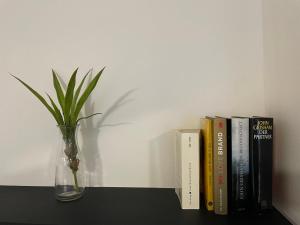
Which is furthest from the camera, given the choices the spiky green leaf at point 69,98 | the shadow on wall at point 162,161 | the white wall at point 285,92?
the shadow on wall at point 162,161

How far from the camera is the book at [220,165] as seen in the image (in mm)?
746

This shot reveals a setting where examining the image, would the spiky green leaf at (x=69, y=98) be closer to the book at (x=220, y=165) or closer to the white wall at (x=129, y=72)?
the white wall at (x=129, y=72)

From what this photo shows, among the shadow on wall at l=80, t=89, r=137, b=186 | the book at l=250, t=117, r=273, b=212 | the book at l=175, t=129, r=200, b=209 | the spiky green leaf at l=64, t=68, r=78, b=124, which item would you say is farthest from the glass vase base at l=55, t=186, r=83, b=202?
the book at l=250, t=117, r=273, b=212

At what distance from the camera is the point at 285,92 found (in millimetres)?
760

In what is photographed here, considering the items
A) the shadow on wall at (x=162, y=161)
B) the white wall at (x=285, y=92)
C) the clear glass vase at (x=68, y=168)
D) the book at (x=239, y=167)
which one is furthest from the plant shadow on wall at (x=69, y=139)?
the white wall at (x=285, y=92)

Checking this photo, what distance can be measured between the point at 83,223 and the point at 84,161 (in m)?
0.34

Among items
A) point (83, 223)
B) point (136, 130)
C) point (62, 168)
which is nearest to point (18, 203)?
point (62, 168)

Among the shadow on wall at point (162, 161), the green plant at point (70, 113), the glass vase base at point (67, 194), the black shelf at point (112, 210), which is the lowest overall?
the black shelf at point (112, 210)

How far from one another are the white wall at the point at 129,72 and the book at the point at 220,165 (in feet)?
0.75

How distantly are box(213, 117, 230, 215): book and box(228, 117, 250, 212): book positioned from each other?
20mm

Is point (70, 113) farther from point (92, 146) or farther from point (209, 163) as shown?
point (209, 163)

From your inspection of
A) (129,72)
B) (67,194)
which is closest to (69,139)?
(67,194)

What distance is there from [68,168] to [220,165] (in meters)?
0.56

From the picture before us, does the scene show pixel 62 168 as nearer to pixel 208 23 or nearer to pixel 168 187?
pixel 168 187
